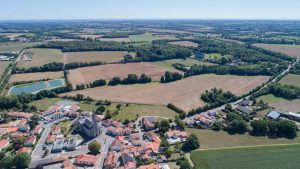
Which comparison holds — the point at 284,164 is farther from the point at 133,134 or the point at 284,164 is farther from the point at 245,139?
the point at 133,134

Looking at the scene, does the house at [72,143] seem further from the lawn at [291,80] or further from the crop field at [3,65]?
the lawn at [291,80]

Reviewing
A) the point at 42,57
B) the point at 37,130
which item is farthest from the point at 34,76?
the point at 37,130

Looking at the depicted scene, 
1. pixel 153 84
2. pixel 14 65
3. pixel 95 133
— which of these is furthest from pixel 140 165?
pixel 14 65

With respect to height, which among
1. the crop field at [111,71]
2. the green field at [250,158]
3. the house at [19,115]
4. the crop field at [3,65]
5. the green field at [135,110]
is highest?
the crop field at [3,65]

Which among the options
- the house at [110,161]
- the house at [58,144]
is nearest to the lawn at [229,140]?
the house at [110,161]

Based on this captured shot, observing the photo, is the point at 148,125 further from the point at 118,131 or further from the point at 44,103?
the point at 44,103

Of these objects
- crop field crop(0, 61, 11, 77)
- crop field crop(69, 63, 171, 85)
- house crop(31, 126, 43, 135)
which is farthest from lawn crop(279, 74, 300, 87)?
crop field crop(0, 61, 11, 77)
